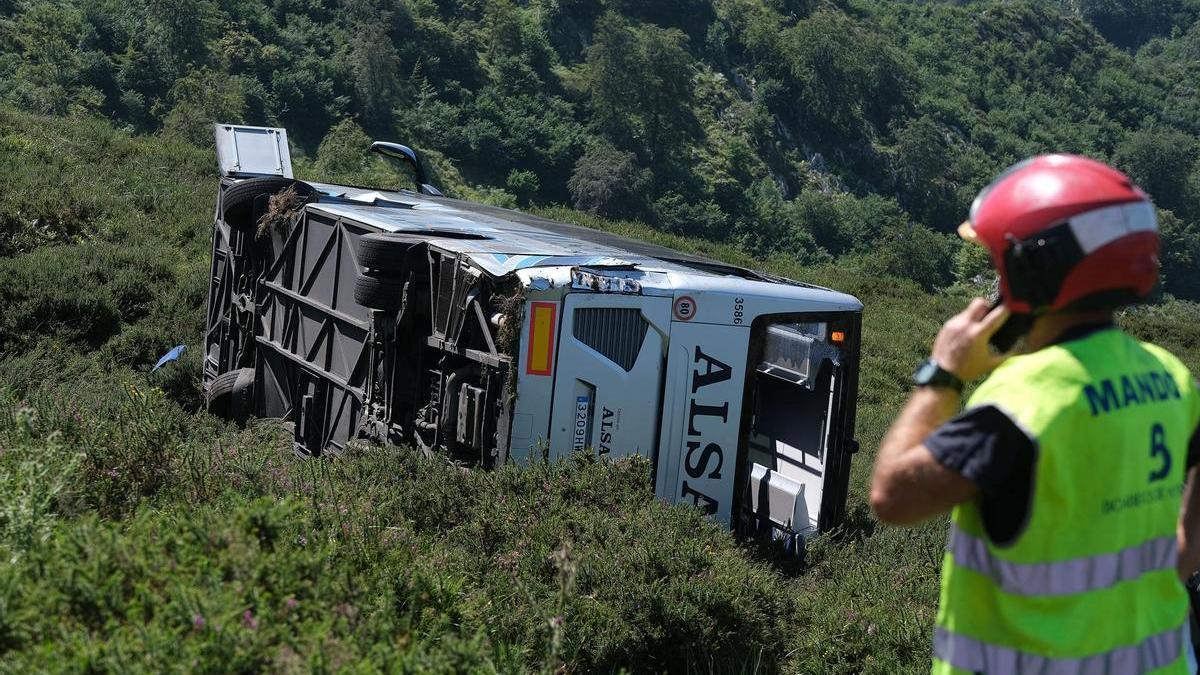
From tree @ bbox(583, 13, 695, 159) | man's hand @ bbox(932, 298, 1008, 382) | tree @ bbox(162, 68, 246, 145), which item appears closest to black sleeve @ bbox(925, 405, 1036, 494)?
man's hand @ bbox(932, 298, 1008, 382)

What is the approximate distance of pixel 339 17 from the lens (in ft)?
210

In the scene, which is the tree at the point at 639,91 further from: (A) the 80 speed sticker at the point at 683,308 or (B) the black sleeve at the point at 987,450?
(B) the black sleeve at the point at 987,450

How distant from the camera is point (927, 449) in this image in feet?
7.23

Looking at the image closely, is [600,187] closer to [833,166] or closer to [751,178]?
[751,178]

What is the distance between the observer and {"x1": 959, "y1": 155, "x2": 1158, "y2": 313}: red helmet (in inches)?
88.8

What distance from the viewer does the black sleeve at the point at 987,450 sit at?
7.04ft

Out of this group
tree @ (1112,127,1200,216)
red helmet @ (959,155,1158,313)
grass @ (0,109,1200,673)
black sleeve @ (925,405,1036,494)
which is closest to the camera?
black sleeve @ (925,405,1036,494)

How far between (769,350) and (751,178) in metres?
60.7

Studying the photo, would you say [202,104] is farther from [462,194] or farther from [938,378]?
[938,378]

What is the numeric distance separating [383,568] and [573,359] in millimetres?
2806

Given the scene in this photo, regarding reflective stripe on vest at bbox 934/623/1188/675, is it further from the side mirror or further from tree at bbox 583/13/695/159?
tree at bbox 583/13/695/159

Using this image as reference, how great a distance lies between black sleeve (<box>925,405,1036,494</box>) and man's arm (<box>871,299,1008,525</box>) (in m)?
0.02

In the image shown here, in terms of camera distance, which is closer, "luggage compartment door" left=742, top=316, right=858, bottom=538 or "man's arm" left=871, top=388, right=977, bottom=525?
"man's arm" left=871, top=388, right=977, bottom=525

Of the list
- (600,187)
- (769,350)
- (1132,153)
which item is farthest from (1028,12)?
(769,350)
